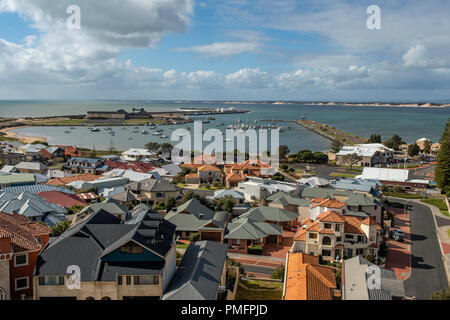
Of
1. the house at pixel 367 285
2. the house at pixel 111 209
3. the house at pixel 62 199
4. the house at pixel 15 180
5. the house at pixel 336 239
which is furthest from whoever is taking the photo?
the house at pixel 15 180

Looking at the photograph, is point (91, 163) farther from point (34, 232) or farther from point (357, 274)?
point (357, 274)

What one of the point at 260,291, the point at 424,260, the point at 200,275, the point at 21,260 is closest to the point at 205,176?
the point at 424,260

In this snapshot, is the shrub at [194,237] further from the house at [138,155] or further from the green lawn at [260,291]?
the house at [138,155]

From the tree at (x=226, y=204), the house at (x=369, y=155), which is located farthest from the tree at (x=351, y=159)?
the tree at (x=226, y=204)

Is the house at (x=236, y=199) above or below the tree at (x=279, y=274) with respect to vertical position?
above
